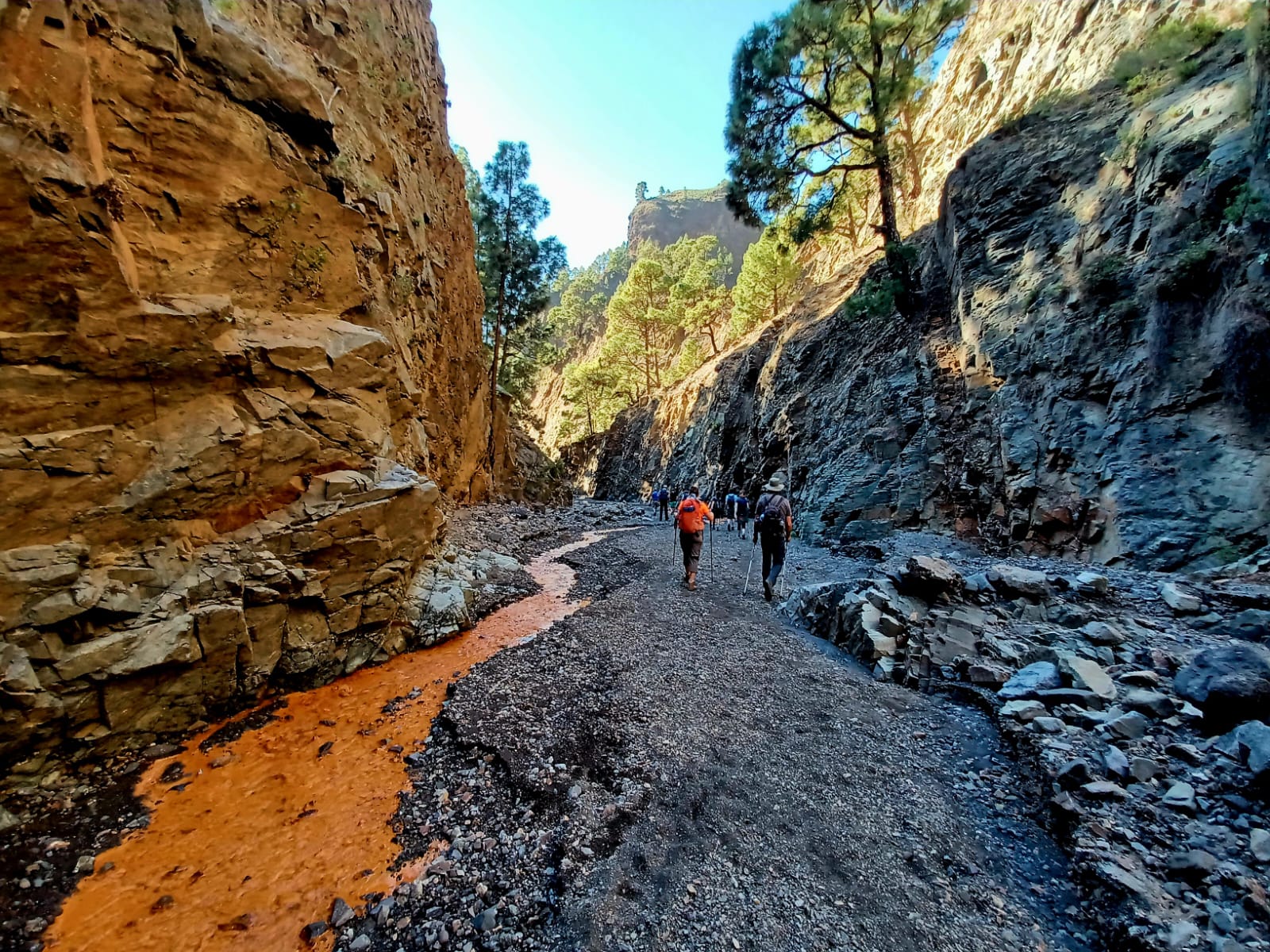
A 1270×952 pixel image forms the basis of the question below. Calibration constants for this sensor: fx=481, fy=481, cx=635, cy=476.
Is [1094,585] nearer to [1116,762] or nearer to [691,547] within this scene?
[1116,762]

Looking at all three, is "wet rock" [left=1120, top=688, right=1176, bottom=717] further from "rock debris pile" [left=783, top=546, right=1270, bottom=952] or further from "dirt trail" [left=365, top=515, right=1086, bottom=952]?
"dirt trail" [left=365, top=515, right=1086, bottom=952]

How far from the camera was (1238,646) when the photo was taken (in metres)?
4.27

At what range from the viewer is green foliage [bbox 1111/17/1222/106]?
31.4 feet

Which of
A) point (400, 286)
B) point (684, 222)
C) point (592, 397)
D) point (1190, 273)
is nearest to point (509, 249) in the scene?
point (400, 286)

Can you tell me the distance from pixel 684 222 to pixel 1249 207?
104 m

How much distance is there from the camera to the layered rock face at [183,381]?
5113 mm

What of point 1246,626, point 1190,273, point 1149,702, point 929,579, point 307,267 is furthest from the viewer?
point 307,267

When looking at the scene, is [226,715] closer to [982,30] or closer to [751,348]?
[751,348]

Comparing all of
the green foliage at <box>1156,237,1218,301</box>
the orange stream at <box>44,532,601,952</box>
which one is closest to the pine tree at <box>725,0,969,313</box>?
the green foliage at <box>1156,237,1218,301</box>

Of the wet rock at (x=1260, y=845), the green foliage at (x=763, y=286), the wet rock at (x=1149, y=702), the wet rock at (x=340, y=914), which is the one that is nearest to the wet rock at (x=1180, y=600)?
the wet rock at (x=1149, y=702)

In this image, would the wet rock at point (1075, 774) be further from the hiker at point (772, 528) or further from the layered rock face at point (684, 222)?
the layered rock face at point (684, 222)

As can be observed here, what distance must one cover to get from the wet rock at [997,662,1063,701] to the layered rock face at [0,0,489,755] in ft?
29.1

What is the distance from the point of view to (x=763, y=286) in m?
35.9

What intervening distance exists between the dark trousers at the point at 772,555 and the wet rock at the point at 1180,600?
524cm
